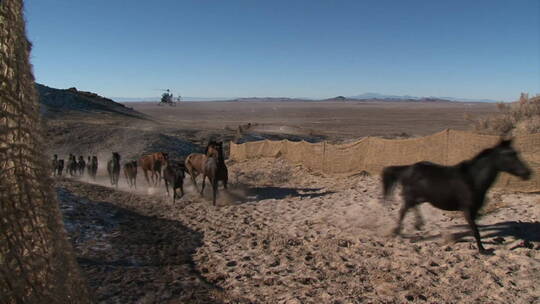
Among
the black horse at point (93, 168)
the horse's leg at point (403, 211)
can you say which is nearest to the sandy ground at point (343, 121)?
the horse's leg at point (403, 211)

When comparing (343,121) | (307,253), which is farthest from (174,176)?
(343,121)

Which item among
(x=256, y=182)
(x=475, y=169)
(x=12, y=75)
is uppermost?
(x=12, y=75)

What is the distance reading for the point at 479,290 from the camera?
5.29 meters

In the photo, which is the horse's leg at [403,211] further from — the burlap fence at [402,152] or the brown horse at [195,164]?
the brown horse at [195,164]

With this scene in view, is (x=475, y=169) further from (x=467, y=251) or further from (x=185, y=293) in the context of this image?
(x=185, y=293)

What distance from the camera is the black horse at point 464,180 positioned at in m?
6.62

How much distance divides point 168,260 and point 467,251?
538 cm

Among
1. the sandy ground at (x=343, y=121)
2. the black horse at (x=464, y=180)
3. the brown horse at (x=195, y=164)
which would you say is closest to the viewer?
the black horse at (x=464, y=180)

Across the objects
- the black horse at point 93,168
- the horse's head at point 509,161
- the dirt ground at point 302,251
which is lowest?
the black horse at point 93,168

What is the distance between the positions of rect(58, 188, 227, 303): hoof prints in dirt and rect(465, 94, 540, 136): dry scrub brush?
14.6 meters

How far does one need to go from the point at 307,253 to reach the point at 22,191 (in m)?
5.44

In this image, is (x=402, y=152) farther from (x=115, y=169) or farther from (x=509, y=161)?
(x=115, y=169)

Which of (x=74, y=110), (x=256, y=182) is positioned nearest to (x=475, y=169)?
(x=256, y=182)

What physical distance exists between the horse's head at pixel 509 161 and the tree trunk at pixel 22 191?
6.72 metres
